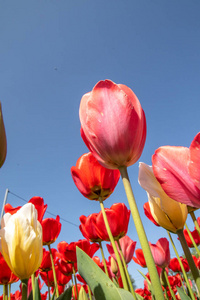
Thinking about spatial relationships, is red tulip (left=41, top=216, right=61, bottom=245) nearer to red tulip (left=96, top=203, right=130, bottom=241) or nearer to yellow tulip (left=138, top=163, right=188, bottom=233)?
red tulip (left=96, top=203, right=130, bottom=241)

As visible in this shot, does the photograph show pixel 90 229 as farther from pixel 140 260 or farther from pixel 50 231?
pixel 140 260

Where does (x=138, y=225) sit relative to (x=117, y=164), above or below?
below

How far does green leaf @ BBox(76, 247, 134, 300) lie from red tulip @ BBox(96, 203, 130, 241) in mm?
595

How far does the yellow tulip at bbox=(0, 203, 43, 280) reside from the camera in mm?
505

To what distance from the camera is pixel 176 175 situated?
389 mm

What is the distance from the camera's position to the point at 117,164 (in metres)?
0.45

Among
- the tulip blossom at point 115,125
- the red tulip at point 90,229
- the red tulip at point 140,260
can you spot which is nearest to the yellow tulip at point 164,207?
the tulip blossom at point 115,125

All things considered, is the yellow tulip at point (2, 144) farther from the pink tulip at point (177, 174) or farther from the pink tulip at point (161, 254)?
the pink tulip at point (161, 254)

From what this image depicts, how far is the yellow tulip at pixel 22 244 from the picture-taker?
0.50 meters

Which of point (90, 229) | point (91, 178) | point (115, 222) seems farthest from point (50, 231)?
point (91, 178)

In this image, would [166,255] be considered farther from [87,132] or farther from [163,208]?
[87,132]

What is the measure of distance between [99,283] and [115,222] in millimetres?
655

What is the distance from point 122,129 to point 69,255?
1.19 meters

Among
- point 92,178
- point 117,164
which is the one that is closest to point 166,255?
point 92,178
